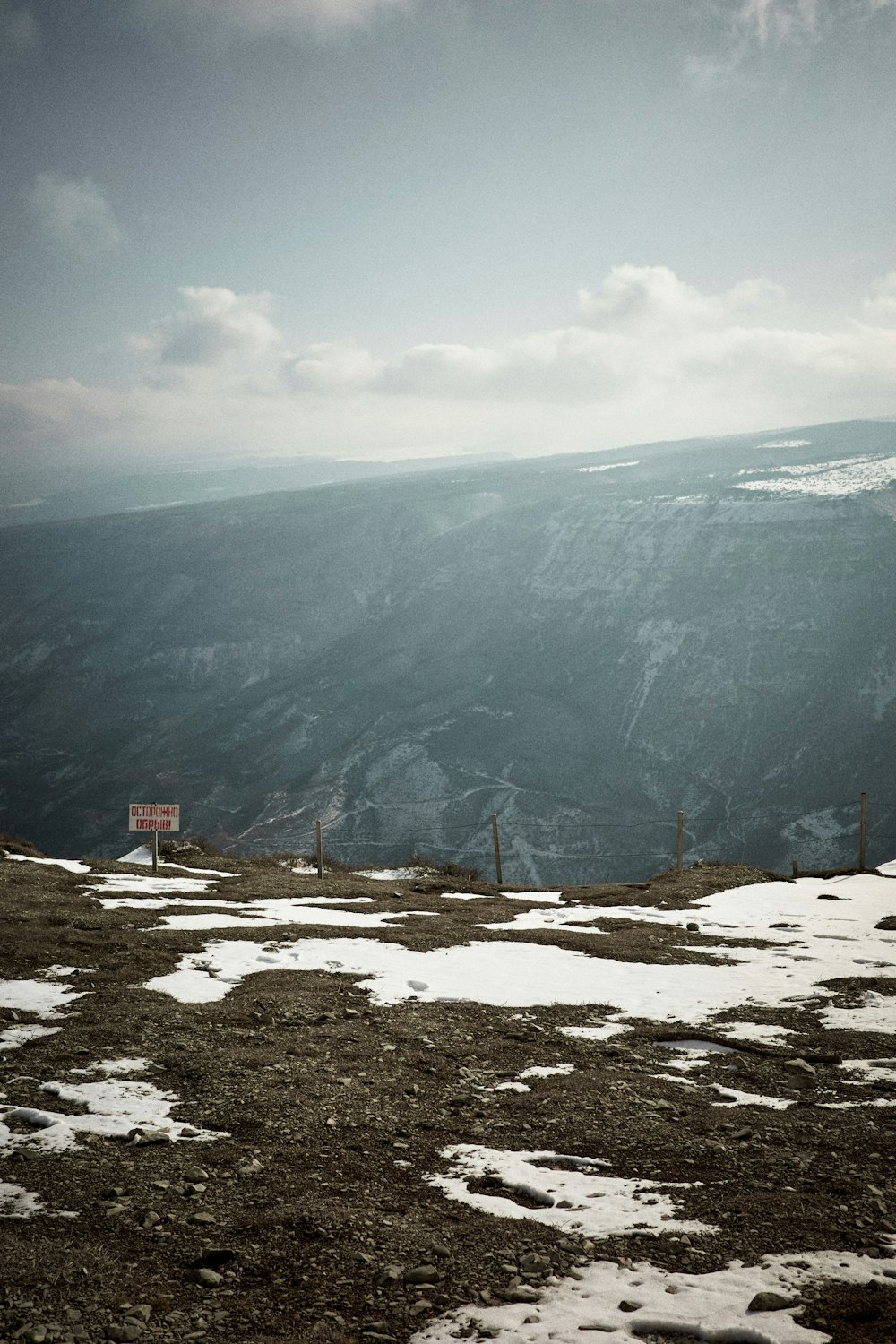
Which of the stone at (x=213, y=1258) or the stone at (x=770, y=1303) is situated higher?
the stone at (x=213, y=1258)

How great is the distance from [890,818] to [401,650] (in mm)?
56741

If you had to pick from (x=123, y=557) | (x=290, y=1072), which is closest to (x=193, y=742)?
(x=123, y=557)

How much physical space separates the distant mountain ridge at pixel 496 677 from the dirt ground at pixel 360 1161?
52.8 meters

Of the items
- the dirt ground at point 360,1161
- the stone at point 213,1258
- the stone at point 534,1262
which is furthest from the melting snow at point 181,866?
the stone at point 534,1262

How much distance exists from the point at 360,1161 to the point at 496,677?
269 ft

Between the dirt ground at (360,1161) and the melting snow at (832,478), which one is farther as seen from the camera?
the melting snow at (832,478)

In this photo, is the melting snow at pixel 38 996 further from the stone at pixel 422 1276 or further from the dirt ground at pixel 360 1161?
the stone at pixel 422 1276

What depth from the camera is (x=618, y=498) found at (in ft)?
354

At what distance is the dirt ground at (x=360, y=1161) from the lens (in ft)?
15.6

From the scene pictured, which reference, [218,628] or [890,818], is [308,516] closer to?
[218,628]

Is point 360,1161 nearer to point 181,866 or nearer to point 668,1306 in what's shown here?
point 668,1306

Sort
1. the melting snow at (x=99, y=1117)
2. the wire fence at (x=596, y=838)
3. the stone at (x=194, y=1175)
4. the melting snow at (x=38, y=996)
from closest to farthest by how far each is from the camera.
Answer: the stone at (x=194, y=1175) < the melting snow at (x=99, y=1117) < the melting snow at (x=38, y=996) < the wire fence at (x=596, y=838)

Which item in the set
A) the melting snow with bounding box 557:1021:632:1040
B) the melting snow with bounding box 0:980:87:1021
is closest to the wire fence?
the melting snow with bounding box 557:1021:632:1040

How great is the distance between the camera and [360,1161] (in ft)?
22.6
